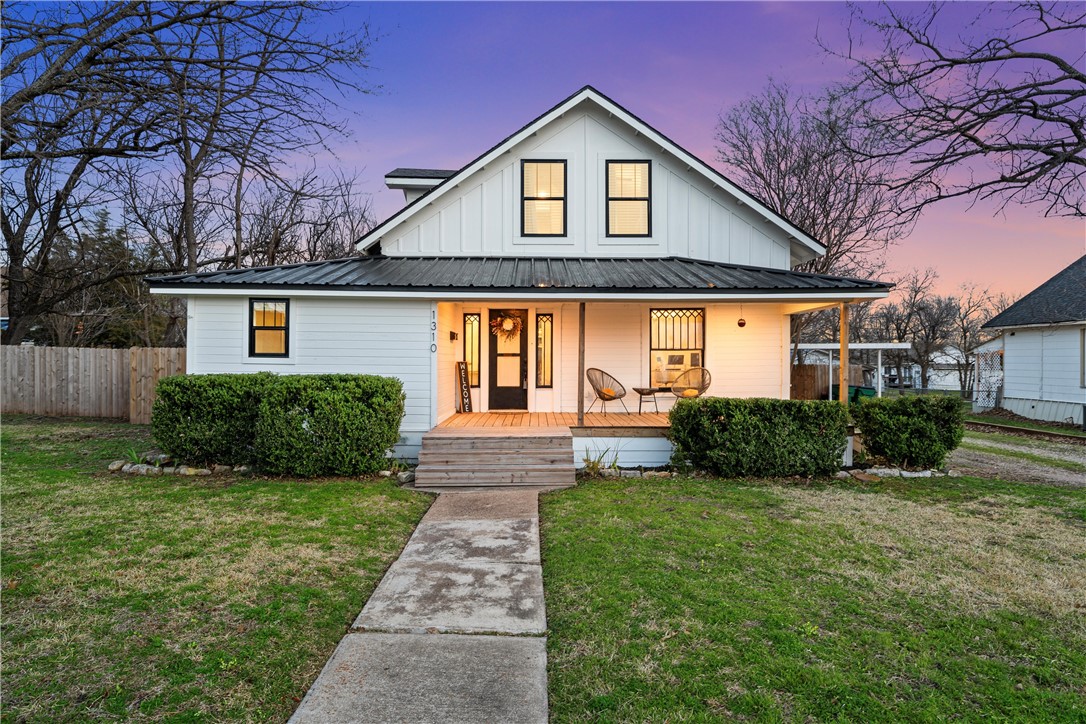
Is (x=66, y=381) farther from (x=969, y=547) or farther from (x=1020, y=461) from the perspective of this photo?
(x=1020, y=461)

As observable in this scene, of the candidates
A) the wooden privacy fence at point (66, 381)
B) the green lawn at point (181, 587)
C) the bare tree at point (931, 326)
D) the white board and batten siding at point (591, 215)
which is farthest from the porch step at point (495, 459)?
the bare tree at point (931, 326)

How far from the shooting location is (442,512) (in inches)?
251

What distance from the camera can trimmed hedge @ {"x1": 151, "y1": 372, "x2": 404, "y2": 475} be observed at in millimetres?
7707

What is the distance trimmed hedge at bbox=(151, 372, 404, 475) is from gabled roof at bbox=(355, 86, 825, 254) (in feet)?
12.9

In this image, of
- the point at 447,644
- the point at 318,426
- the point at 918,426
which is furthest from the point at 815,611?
the point at 318,426

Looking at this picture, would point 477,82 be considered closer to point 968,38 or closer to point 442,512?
point 968,38

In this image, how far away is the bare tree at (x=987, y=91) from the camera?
9297 millimetres

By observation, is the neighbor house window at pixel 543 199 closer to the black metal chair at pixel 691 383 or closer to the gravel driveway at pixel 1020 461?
the black metal chair at pixel 691 383

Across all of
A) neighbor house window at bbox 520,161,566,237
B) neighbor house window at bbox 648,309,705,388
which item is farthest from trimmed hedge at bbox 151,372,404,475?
neighbor house window at bbox 648,309,705,388

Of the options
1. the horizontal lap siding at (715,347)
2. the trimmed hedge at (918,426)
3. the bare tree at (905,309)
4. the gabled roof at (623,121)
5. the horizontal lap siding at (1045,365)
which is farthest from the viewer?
the bare tree at (905,309)

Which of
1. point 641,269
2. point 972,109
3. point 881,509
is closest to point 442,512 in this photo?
point 881,509

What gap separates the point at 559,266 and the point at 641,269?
1.59 m

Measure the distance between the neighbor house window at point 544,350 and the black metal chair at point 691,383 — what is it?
8.51 ft

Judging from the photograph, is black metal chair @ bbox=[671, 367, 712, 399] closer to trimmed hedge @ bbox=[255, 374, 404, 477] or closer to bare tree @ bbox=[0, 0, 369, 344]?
trimmed hedge @ bbox=[255, 374, 404, 477]
